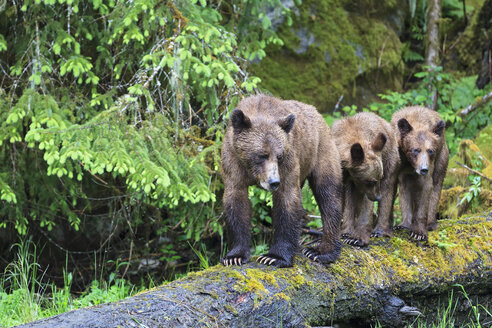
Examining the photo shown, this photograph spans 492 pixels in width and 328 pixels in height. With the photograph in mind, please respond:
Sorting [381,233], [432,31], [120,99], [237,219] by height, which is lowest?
[381,233]

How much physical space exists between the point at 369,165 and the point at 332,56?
5.76 metres

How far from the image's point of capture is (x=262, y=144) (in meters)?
4.57

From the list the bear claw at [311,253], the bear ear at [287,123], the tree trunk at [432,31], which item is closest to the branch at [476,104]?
the tree trunk at [432,31]

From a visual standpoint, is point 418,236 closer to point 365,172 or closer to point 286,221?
point 365,172

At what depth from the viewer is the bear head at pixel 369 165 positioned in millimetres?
5707

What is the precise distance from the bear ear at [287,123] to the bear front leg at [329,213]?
0.93m

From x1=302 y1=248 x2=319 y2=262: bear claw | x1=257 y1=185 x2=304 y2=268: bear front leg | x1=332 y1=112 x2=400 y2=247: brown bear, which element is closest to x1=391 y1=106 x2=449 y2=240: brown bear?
x1=332 y1=112 x2=400 y2=247: brown bear

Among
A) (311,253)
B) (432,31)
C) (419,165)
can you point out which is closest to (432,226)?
(419,165)

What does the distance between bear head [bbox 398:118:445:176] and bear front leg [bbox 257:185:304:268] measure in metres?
2.07

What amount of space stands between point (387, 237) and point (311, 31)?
613 cm

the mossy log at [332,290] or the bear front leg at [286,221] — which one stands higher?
the bear front leg at [286,221]

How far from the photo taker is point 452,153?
10.5m

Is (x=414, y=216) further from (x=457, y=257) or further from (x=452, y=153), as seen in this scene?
(x=452, y=153)

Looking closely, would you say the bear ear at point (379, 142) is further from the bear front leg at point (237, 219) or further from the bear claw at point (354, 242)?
the bear front leg at point (237, 219)
